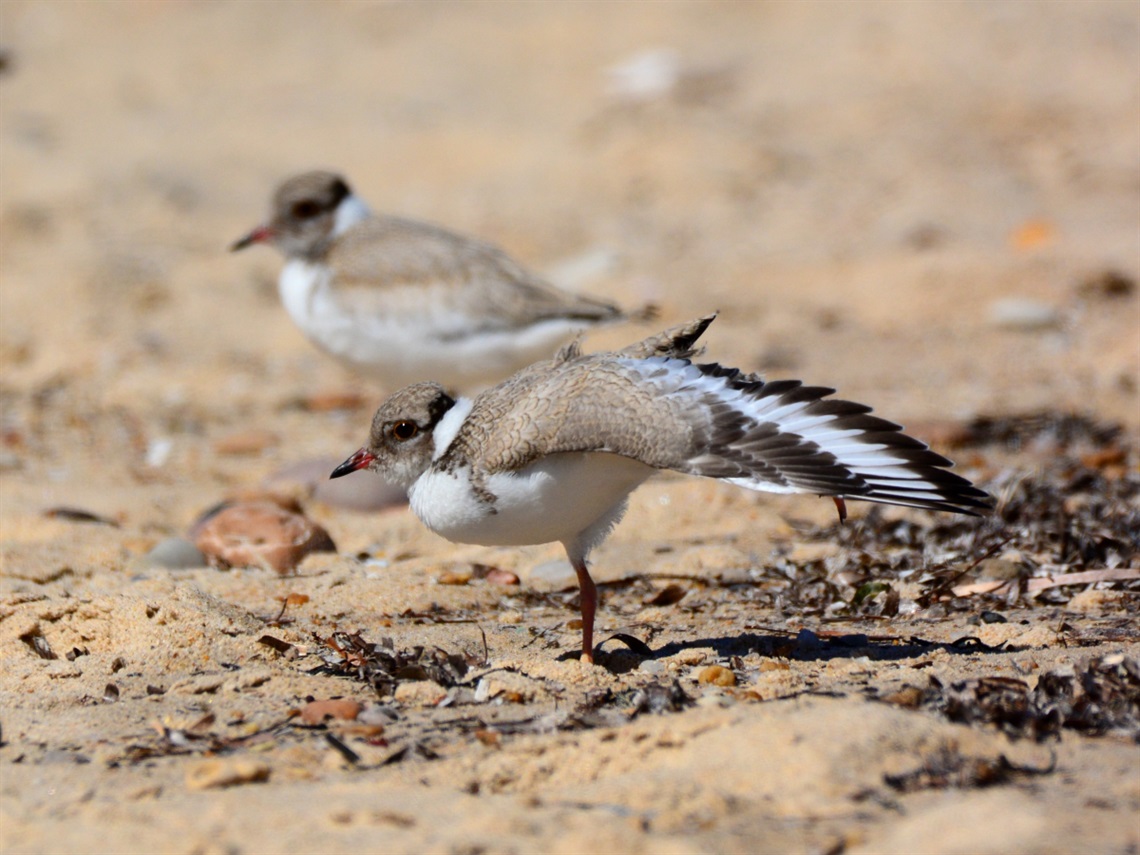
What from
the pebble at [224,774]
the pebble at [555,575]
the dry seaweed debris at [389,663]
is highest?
the pebble at [555,575]

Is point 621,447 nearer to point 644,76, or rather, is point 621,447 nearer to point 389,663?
point 389,663

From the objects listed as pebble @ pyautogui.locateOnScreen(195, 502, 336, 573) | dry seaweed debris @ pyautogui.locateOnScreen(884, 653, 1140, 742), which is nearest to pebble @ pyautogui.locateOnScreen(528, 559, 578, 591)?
pebble @ pyautogui.locateOnScreen(195, 502, 336, 573)

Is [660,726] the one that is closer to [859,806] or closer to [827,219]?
[859,806]

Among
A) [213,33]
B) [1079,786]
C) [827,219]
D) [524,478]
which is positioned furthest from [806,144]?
[1079,786]

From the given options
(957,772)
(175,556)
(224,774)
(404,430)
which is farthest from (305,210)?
(957,772)

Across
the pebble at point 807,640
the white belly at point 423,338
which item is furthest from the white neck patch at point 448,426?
the white belly at point 423,338

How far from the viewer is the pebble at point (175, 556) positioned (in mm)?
5293

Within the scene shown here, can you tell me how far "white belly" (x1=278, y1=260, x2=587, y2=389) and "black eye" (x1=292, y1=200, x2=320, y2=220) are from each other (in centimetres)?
68

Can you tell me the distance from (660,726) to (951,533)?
2.39 meters

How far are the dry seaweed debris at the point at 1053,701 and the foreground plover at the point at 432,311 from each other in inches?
152

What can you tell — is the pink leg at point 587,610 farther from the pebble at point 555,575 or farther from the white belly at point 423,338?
the white belly at point 423,338

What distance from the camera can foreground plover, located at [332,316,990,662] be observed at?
12.1ft

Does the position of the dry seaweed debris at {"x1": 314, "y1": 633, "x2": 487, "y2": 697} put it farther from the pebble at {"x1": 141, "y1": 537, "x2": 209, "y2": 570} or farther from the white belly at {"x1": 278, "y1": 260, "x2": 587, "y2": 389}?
the white belly at {"x1": 278, "y1": 260, "x2": 587, "y2": 389}

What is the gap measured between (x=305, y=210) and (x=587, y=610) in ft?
14.0
